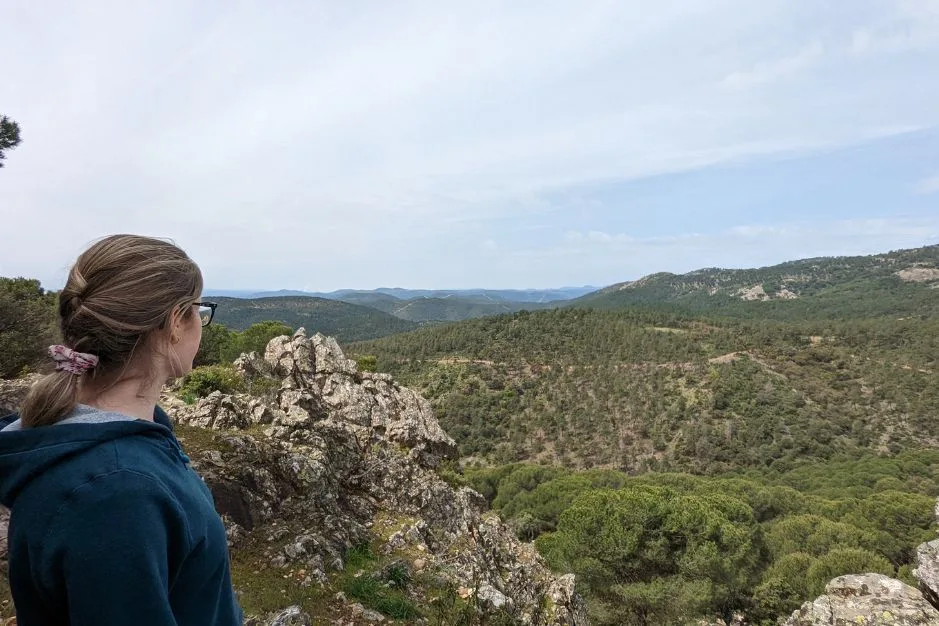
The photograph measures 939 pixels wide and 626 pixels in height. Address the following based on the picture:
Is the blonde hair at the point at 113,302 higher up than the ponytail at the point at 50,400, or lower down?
higher up

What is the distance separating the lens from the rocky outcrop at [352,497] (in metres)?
7.36

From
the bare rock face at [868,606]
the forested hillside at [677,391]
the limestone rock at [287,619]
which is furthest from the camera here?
the forested hillside at [677,391]

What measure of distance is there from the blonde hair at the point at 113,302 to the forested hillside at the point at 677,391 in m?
57.1

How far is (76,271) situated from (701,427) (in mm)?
65274

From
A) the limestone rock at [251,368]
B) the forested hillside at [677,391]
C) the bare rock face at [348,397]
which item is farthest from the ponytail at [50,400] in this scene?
the forested hillside at [677,391]

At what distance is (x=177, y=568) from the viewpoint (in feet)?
4.53

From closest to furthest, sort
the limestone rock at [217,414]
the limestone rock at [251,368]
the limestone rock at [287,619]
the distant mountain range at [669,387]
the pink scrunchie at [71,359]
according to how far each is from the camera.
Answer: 1. the pink scrunchie at [71,359]
2. the limestone rock at [287,619]
3. the limestone rock at [217,414]
4. the limestone rock at [251,368]
5. the distant mountain range at [669,387]

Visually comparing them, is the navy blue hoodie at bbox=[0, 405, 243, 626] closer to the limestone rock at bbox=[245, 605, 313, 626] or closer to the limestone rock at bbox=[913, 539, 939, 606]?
the limestone rock at bbox=[245, 605, 313, 626]

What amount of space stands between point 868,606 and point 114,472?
10771mm

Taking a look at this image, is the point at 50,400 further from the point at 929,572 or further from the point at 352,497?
the point at 929,572

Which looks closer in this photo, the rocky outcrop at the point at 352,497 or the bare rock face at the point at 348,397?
the rocky outcrop at the point at 352,497

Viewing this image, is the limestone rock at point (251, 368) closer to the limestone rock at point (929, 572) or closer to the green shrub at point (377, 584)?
the green shrub at point (377, 584)

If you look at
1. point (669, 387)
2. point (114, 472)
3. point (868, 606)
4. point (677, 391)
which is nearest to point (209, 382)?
point (114, 472)

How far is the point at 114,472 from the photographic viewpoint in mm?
1218
